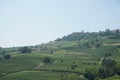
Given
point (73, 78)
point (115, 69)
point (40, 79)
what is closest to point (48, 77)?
point (40, 79)

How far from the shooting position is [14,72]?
617 ft

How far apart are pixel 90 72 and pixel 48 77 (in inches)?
1034

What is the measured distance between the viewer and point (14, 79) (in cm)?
16538

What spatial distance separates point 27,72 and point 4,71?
18.2 m

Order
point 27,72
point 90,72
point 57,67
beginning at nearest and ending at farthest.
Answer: point 90,72
point 27,72
point 57,67

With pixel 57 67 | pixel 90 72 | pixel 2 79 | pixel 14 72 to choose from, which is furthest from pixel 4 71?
pixel 90 72

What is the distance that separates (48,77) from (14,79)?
21044mm

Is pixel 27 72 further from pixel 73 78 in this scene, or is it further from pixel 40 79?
pixel 73 78

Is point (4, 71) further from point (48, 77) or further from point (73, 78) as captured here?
point (73, 78)

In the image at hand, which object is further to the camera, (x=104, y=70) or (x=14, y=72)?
(x=14, y=72)

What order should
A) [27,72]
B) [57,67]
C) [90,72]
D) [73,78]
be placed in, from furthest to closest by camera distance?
[57,67] < [27,72] < [90,72] < [73,78]

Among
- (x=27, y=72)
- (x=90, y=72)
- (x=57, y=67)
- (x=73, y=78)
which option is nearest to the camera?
(x=73, y=78)

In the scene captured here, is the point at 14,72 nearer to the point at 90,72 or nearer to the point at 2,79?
the point at 2,79

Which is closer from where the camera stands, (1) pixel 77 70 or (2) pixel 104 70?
(2) pixel 104 70
